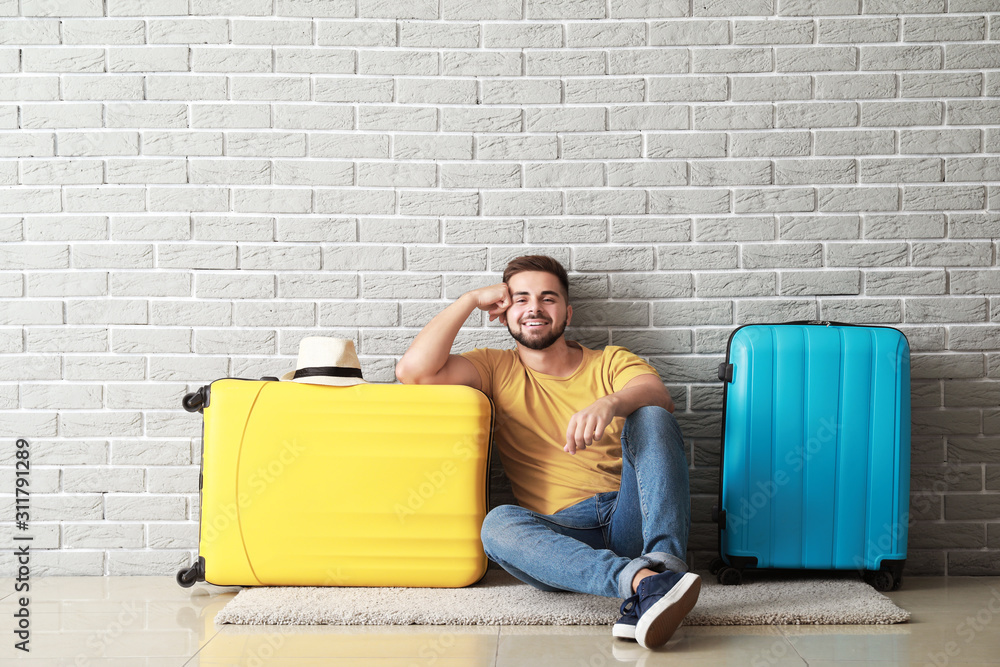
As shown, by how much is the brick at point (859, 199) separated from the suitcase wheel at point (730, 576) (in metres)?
1.19

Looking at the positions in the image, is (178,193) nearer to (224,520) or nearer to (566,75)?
(224,520)

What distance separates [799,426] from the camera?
1957 millimetres

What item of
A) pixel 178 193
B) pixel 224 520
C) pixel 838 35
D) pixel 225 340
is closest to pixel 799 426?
pixel 838 35

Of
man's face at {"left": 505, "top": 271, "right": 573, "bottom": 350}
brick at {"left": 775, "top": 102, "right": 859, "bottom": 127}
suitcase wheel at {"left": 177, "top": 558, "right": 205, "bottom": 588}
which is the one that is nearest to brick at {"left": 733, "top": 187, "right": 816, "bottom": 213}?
brick at {"left": 775, "top": 102, "right": 859, "bottom": 127}

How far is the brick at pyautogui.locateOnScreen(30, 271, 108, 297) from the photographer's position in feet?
7.30

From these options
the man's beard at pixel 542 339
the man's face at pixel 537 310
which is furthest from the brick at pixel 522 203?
the man's beard at pixel 542 339

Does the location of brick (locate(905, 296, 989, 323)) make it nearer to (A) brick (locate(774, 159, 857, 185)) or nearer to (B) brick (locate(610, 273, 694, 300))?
(A) brick (locate(774, 159, 857, 185))

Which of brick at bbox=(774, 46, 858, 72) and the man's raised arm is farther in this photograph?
brick at bbox=(774, 46, 858, 72)

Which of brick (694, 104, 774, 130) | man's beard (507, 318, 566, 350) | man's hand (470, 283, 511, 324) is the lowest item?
man's beard (507, 318, 566, 350)

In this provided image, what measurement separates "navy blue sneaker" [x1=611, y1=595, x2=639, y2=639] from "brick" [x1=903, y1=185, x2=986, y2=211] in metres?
1.61

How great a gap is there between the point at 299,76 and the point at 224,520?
1.41 meters

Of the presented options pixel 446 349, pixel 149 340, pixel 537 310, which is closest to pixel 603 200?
pixel 537 310

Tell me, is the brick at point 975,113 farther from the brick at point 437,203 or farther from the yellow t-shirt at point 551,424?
the brick at point 437,203

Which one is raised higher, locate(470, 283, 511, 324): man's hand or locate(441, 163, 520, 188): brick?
locate(441, 163, 520, 188): brick
